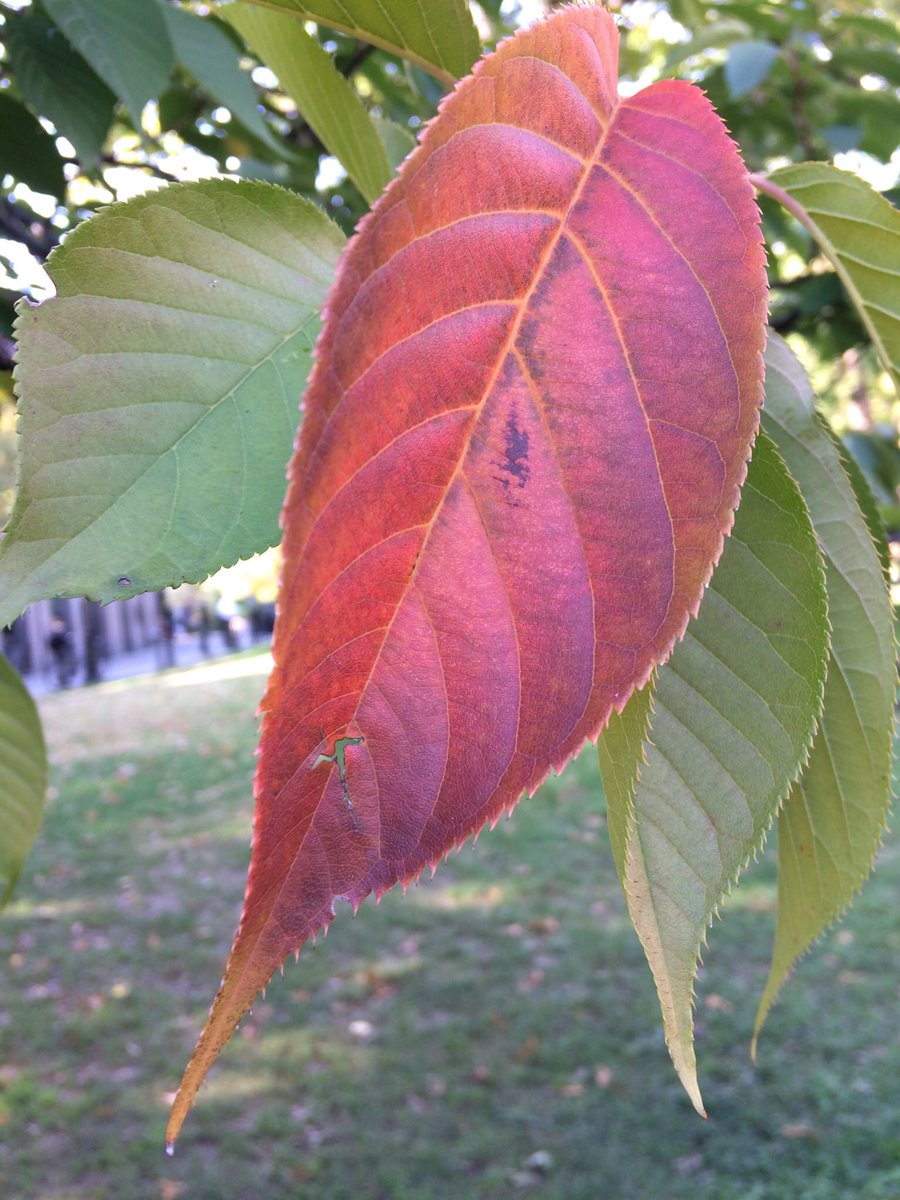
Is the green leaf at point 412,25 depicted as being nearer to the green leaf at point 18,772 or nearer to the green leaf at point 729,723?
the green leaf at point 729,723

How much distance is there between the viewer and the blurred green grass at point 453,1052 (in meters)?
3.34

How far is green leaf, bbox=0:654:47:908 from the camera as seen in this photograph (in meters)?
0.89

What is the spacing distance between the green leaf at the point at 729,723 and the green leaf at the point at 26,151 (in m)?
1.09

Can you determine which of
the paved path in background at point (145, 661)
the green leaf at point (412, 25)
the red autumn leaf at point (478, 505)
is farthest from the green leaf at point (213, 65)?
the paved path in background at point (145, 661)

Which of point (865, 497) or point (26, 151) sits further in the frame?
point (26, 151)

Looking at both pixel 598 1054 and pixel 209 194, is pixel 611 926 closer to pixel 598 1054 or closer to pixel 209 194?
pixel 598 1054

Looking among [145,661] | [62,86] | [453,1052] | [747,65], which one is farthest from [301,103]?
[145,661]

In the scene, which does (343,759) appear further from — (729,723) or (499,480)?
(729,723)

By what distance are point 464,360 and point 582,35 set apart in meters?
0.15

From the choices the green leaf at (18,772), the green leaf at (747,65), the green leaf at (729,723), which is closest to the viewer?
the green leaf at (729,723)

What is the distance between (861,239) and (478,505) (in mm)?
383

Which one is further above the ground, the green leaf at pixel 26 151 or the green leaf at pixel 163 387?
the green leaf at pixel 26 151

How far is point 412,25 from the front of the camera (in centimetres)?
59

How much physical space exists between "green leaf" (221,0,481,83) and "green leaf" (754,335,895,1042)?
0.26 metres
